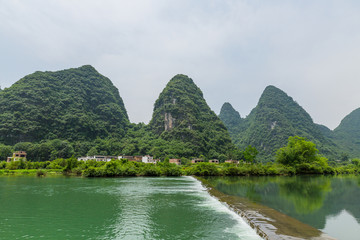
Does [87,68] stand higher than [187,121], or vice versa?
[87,68]

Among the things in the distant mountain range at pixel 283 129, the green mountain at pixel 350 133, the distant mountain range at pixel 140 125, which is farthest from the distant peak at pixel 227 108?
the green mountain at pixel 350 133

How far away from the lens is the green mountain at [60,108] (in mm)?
79125

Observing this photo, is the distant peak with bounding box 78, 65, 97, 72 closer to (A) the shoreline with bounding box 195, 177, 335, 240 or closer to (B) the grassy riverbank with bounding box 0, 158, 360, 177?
(B) the grassy riverbank with bounding box 0, 158, 360, 177

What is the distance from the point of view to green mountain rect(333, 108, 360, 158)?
5044 inches

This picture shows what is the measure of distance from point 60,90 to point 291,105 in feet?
440

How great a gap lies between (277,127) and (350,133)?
62251 millimetres

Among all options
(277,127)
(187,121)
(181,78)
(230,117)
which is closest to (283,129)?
(277,127)

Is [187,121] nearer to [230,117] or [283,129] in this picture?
[283,129]

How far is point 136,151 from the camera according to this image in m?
86.8

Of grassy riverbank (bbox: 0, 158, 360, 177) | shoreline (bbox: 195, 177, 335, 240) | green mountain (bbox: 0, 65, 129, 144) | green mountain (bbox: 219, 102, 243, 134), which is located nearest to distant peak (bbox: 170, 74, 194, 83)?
green mountain (bbox: 0, 65, 129, 144)

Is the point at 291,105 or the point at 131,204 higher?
the point at 291,105

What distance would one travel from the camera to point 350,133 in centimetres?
14725

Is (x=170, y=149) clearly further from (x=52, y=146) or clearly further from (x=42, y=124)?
(x=42, y=124)

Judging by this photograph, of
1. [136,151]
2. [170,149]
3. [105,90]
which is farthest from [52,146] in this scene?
[105,90]
